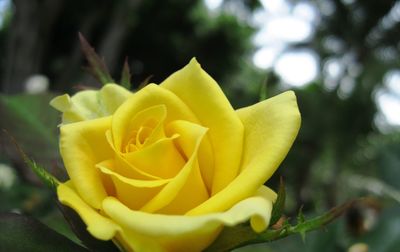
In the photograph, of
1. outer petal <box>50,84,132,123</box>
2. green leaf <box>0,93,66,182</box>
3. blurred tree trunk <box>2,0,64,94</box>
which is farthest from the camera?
blurred tree trunk <box>2,0,64,94</box>

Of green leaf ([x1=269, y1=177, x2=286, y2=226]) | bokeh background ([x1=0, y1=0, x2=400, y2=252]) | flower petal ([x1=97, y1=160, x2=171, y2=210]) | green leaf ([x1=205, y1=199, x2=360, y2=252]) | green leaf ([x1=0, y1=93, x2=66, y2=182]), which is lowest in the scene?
bokeh background ([x1=0, y1=0, x2=400, y2=252])

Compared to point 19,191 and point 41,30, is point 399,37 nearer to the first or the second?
point 41,30

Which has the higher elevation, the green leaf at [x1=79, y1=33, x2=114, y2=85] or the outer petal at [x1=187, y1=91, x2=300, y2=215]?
the green leaf at [x1=79, y1=33, x2=114, y2=85]

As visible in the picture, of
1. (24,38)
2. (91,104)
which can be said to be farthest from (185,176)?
(24,38)

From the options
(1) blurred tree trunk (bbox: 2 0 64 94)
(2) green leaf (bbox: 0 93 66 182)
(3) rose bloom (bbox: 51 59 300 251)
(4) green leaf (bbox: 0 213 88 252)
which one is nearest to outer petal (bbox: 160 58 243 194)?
(3) rose bloom (bbox: 51 59 300 251)

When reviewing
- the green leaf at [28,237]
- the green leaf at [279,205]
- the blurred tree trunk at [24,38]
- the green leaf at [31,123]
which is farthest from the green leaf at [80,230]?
the blurred tree trunk at [24,38]

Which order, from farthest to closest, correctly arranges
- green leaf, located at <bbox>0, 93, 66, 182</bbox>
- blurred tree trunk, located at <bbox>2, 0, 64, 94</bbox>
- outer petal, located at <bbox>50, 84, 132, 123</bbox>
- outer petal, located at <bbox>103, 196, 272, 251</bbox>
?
blurred tree trunk, located at <bbox>2, 0, 64, 94</bbox>, green leaf, located at <bbox>0, 93, 66, 182</bbox>, outer petal, located at <bbox>50, 84, 132, 123</bbox>, outer petal, located at <bbox>103, 196, 272, 251</bbox>

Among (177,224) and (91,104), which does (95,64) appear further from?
(177,224)

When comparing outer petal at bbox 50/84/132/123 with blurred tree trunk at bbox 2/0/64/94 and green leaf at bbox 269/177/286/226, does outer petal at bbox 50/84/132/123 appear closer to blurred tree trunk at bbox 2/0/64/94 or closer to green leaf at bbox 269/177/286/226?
green leaf at bbox 269/177/286/226
